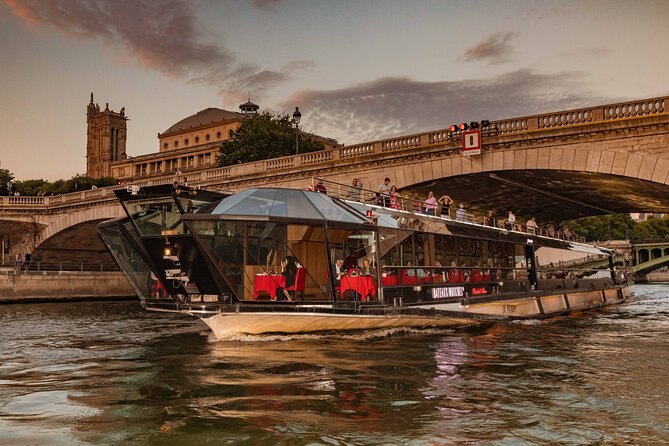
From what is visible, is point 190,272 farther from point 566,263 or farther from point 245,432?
point 566,263

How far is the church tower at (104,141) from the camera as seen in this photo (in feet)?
546

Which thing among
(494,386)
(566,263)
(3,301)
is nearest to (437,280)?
(494,386)

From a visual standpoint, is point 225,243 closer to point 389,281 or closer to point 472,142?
point 389,281

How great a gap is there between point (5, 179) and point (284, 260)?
9256 cm

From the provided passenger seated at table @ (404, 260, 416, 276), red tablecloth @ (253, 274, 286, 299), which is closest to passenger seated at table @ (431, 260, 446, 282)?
passenger seated at table @ (404, 260, 416, 276)

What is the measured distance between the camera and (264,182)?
1649 inches

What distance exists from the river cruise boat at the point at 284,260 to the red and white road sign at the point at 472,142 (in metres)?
12.4

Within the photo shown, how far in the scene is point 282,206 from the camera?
1616 centimetres

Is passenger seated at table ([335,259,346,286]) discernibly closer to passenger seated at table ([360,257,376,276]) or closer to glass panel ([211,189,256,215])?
passenger seated at table ([360,257,376,276])

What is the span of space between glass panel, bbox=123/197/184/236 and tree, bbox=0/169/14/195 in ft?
282

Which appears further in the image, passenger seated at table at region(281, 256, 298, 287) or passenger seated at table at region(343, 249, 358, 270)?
passenger seated at table at region(343, 249, 358, 270)

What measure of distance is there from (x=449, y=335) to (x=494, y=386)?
25.6 feet

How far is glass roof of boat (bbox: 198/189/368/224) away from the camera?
52.5ft

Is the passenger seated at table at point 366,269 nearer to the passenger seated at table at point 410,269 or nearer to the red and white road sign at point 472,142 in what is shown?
the passenger seated at table at point 410,269
